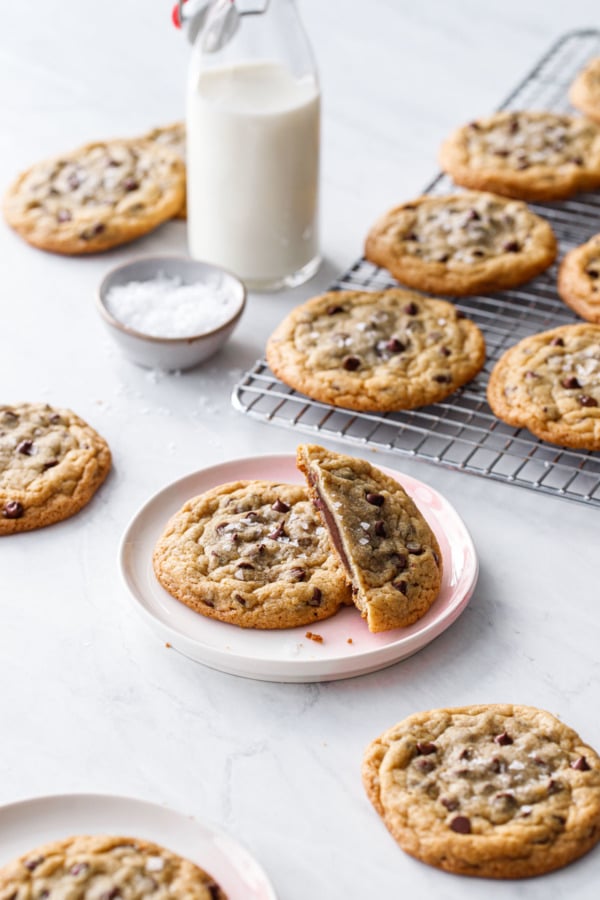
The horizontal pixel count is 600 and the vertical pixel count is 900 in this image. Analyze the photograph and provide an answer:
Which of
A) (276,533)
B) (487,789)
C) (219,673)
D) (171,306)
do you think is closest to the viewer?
(487,789)

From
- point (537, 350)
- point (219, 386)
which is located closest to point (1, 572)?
point (219, 386)

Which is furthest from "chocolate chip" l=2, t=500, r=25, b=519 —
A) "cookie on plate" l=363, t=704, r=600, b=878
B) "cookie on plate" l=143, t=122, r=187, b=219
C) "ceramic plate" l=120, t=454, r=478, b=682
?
"cookie on plate" l=143, t=122, r=187, b=219

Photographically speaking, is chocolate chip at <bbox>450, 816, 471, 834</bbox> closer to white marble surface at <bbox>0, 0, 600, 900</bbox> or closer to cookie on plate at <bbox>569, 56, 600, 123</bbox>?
white marble surface at <bbox>0, 0, 600, 900</bbox>

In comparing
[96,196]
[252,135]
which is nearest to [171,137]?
[96,196]

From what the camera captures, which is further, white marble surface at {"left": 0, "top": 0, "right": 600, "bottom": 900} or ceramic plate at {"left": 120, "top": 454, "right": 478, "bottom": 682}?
ceramic plate at {"left": 120, "top": 454, "right": 478, "bottom": 682}

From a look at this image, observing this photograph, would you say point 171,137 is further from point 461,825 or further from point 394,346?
point 461,825

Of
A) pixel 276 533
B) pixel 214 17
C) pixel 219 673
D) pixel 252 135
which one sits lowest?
pixel 219 673
